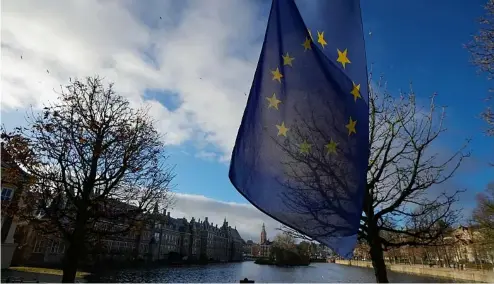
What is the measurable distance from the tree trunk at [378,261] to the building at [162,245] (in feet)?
38.7

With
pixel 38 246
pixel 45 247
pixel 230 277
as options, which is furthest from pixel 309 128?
pixel 45 247

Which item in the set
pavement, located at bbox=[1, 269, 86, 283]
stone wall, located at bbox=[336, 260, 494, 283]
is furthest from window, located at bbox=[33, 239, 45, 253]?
stone wall, located at bbox=[336, 260, 494, 283]

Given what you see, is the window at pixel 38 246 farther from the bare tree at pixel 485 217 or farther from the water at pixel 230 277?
the bare tree at pixel 485 217

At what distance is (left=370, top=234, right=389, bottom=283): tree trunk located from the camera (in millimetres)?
9922

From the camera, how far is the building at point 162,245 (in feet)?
141

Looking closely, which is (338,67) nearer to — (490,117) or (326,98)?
(326,98)

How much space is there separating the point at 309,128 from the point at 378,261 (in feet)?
23.3

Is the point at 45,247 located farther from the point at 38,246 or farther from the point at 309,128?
the point at 309,128

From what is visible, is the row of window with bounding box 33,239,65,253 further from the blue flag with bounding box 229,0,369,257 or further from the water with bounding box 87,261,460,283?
the blue flag with bounding box 229,0,369,257

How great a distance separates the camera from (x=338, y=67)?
5293 millimetres

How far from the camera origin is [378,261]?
1010 centimetres

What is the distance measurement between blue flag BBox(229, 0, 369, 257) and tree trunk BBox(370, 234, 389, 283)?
6459mm

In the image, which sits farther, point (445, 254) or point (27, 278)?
point (445, 254)

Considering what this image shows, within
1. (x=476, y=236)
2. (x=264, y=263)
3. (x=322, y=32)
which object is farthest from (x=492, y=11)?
(x=264, y=263)
